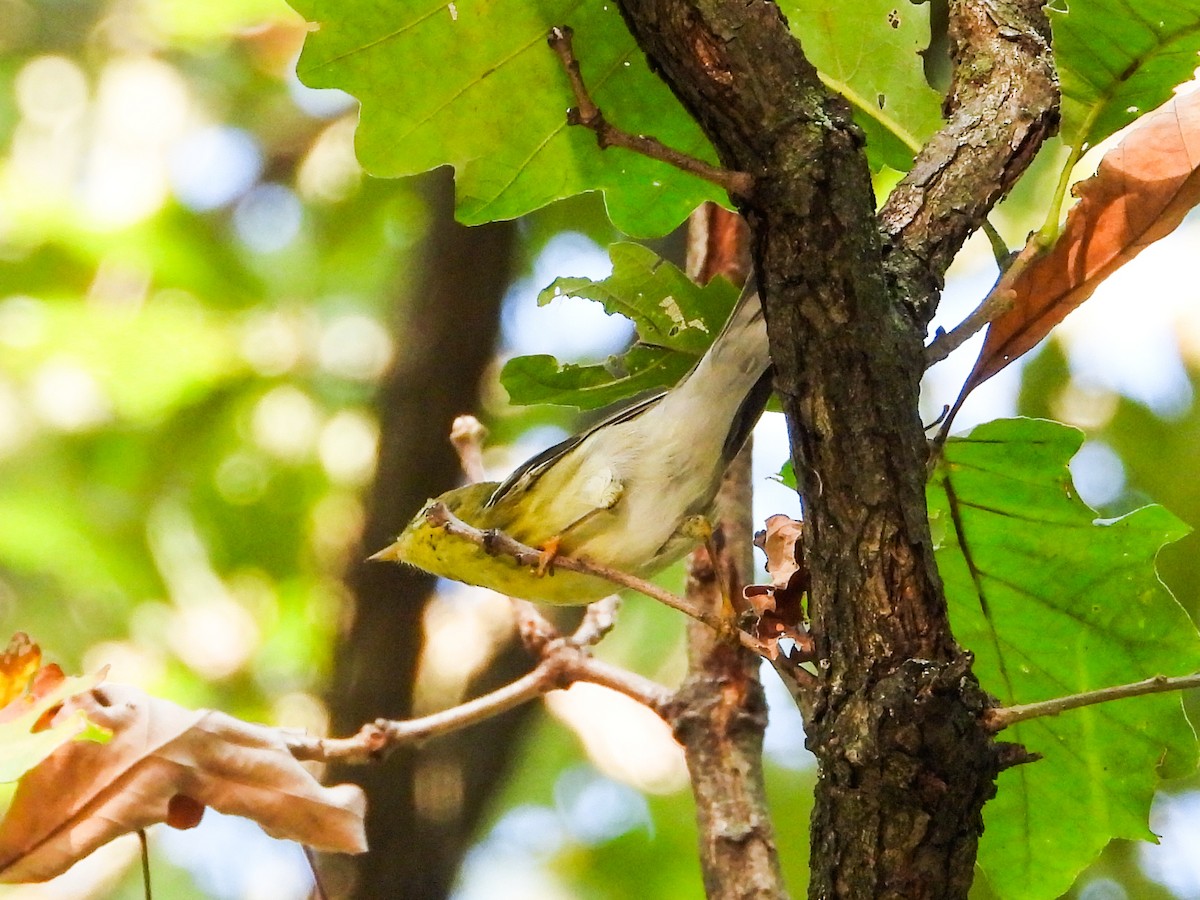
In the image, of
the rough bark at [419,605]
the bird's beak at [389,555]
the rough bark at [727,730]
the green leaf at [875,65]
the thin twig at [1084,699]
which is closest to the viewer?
the thin twig at [1084,699]

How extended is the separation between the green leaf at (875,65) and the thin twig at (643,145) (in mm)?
675

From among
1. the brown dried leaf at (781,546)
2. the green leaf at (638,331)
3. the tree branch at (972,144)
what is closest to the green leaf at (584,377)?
the green leaf at (638,331)

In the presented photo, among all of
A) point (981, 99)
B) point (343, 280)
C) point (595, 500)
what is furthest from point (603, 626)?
point (343, 280)

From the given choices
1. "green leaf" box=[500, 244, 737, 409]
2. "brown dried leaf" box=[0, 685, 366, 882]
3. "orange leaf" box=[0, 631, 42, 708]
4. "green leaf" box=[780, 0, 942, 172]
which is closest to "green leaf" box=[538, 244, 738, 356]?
"green leaf" box=[500, 244, 737, 409]

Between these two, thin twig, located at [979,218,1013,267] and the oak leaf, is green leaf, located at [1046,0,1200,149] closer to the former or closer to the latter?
thin twig, located at [979,218,1013,267]

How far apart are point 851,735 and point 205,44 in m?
4.06

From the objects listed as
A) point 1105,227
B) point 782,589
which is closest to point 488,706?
point 782,589

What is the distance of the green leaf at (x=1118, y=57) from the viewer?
1.79 metres

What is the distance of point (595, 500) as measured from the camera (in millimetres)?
2646

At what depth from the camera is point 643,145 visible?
1.45 meters

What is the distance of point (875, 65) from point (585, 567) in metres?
0.92

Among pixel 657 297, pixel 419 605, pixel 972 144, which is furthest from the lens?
pixel 419 605

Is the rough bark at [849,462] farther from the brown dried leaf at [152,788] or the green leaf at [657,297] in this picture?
the brown dried leaf at [152,788]

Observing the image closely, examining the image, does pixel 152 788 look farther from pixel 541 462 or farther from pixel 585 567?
pixel 541 462
